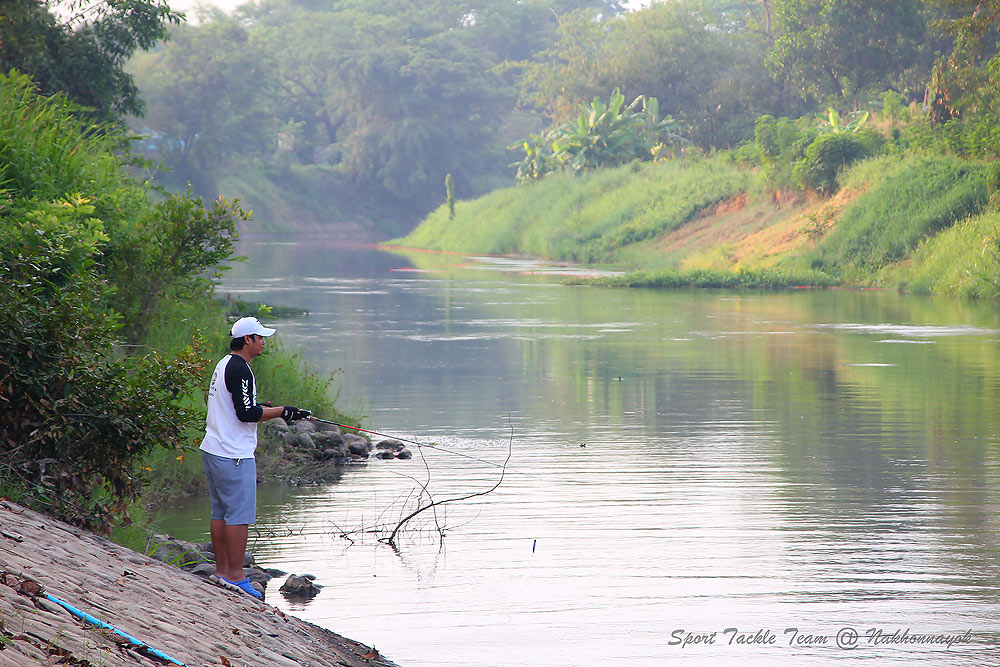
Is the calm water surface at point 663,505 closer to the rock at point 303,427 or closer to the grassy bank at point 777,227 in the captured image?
the rock at point 303,427

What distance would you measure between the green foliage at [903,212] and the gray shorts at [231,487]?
34.0 metres

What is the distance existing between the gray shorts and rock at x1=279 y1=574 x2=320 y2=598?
89cm

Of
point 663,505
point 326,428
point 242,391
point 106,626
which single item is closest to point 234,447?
point 242,391

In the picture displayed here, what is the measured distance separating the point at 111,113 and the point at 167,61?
230 ft

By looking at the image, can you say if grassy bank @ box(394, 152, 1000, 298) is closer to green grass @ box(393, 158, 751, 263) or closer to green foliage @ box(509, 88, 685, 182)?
green grass @ box(393, 158, 751, 263)

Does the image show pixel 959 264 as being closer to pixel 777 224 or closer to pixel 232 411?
pixel 777 224

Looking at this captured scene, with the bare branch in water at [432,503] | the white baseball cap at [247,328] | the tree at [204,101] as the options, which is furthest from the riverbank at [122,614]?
the tree at [204,101]

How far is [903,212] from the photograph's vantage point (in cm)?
4053

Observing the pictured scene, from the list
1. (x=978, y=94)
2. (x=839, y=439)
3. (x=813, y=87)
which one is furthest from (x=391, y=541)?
(x=813, y=87)

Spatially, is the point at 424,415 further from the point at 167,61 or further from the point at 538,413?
the point at 167,61

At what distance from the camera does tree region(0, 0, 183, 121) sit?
22750 mm

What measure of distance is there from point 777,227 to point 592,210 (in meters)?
14.2

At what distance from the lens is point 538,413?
1694cm

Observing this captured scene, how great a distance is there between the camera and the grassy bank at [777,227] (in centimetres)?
3800
